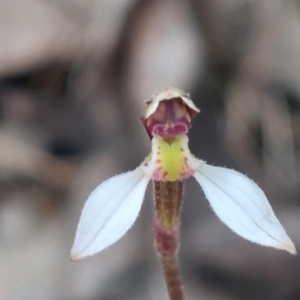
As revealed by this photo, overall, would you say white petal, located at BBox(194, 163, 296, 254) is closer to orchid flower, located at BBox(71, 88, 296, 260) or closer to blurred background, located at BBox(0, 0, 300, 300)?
orchid flower, located at BBox(71, 88, 296, 260)

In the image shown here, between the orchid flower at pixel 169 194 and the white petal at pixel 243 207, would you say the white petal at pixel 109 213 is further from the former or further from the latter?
the white petal at pixel 243 207

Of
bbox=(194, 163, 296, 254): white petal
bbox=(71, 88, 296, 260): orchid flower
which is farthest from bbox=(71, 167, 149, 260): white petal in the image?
bbox=(194, 163, 296, 254): white petal

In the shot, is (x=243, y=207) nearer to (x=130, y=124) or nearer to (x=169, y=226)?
(x=169, y=226)

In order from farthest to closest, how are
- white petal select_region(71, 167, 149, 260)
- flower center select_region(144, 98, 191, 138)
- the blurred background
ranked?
the blurred background
flower center select_region(144, 98, 191, 138)
white petal select_region(71, 167, 149, 260)

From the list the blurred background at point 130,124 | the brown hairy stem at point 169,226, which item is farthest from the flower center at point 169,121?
the blurred background at point 130,124

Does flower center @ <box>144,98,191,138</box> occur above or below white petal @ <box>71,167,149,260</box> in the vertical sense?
above

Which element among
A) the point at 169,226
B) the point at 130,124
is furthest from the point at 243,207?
the point at 130,124
